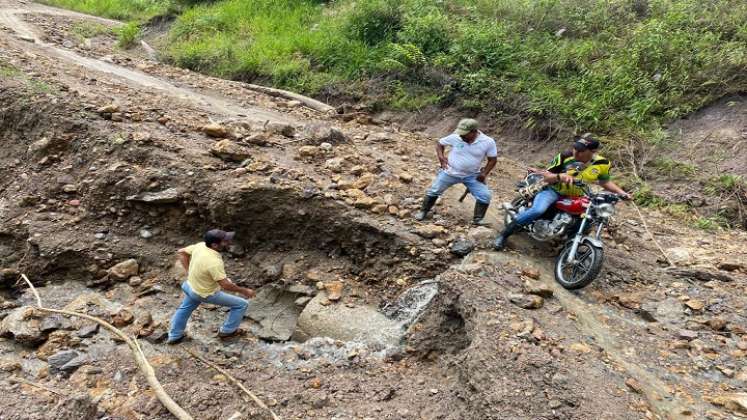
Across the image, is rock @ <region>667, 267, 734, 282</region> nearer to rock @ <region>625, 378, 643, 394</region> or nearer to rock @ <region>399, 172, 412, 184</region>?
rock @ <region>625, 378, 643, 394</region>

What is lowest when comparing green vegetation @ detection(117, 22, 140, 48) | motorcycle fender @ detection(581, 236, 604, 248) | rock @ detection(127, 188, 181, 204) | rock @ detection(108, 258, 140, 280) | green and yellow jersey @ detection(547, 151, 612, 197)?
green vegetation @ detection(117, 22, 140, 48)

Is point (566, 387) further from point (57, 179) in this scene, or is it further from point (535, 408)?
point (57, 179)

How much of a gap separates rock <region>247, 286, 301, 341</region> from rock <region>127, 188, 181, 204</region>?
168 cm

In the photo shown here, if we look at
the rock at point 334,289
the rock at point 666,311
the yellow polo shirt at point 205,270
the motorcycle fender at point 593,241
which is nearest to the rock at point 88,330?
the yellow polo shirt at point 205,270

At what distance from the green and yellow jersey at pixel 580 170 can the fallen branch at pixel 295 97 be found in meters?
6.13

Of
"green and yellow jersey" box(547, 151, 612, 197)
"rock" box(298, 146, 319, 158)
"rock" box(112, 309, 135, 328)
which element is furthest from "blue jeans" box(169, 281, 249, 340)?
"green and yellow jersey" box(547, 151, 612, 197)

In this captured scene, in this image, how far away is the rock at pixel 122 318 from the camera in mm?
5543

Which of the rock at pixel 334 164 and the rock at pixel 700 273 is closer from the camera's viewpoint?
the rock at pixel 700 273

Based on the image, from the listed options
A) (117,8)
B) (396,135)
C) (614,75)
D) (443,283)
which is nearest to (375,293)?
(443,283)

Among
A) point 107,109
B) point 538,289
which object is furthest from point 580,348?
point 107,109

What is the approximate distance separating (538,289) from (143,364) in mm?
3787

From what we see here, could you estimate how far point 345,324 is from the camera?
5398 millimetres

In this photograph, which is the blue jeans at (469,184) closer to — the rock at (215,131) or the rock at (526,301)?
the rock at (526,301)

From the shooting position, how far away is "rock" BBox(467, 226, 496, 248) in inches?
225
